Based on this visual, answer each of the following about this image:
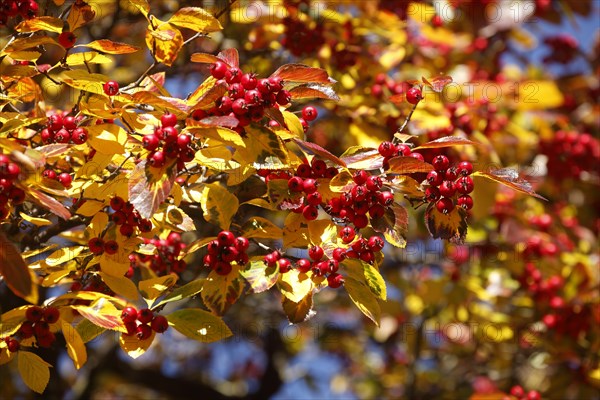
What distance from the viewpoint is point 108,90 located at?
169 centimetres

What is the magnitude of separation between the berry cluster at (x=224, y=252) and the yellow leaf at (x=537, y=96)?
256cm

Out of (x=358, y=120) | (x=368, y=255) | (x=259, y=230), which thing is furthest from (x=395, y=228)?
(x=358, y=120)

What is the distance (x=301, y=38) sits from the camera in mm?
2680

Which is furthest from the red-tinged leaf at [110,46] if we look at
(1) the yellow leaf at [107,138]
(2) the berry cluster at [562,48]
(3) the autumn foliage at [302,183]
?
(2) the berry cluster at [562,48]

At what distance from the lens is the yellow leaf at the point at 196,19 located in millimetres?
1779

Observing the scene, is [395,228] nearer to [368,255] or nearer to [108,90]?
[368,255]

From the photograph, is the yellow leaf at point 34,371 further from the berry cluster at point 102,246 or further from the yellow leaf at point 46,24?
the yellow leaf at point 46,24

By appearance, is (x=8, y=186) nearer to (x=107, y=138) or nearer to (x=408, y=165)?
(x=107, y=138)

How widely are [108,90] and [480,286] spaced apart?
251 cm

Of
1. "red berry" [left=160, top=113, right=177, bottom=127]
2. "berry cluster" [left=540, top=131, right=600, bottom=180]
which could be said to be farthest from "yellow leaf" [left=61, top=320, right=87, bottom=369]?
"berry cluster" [left=540, top=131, right=600, bottom=180]

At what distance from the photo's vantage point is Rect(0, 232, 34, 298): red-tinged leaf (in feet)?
4.31

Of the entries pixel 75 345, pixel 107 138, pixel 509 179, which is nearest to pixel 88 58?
pixel 107 138

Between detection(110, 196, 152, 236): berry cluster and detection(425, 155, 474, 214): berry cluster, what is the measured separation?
663 mm

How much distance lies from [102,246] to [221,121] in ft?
1.57
